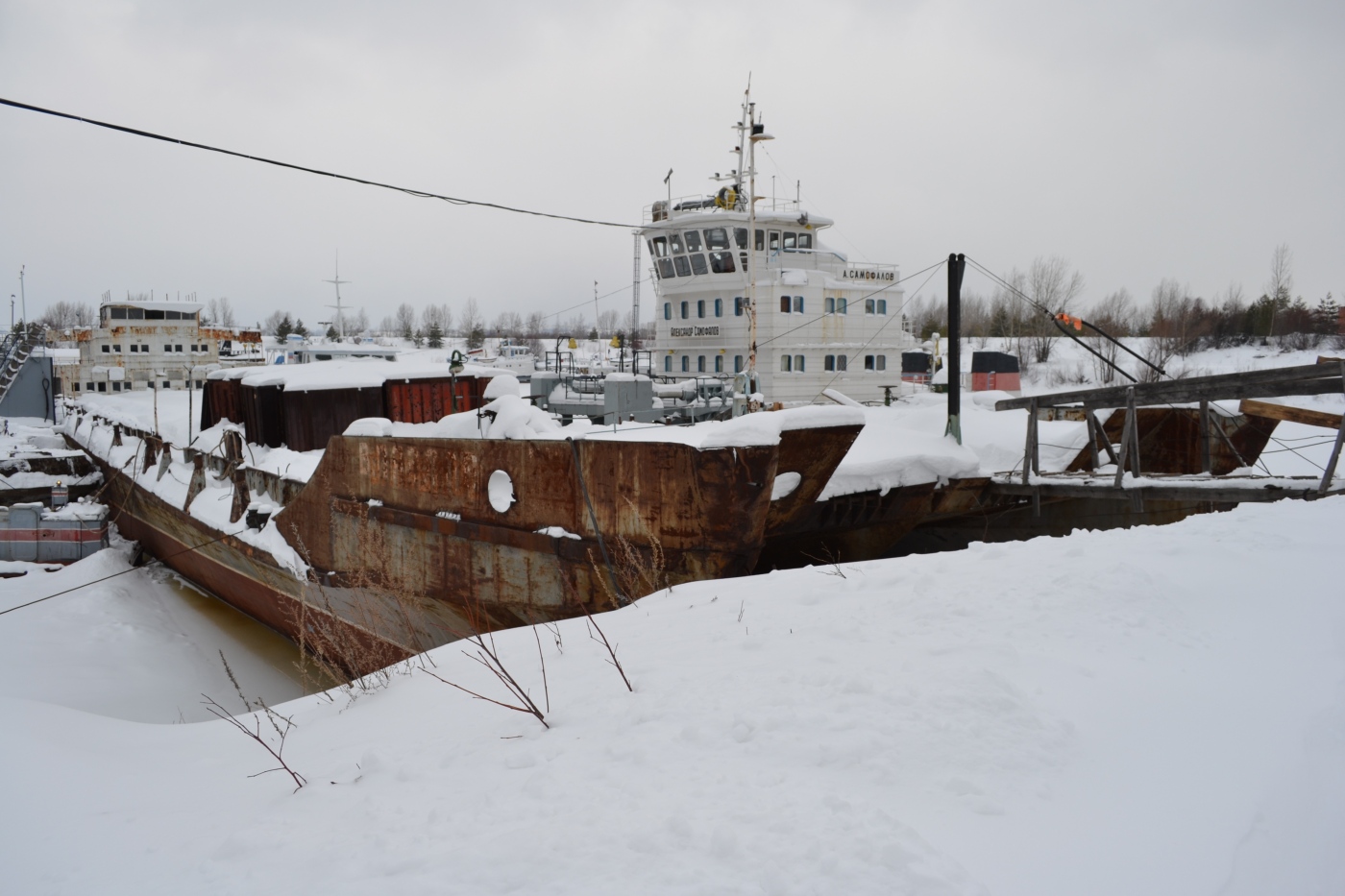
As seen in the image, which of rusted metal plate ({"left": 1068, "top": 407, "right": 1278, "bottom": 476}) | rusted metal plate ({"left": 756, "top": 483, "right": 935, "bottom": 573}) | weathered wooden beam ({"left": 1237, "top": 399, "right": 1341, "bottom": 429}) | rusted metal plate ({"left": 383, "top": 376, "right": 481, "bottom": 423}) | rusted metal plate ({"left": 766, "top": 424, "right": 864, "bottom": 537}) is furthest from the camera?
rusted metal plate ({"left": 383, "top": 376, "right": 481, "bottom": 423})

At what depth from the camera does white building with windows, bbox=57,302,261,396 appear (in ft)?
116

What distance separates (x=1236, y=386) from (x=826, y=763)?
7675 millimetres

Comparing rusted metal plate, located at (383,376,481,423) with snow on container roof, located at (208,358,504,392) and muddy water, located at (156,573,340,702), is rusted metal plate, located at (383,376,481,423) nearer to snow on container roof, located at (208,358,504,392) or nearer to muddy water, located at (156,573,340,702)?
snow on container roof, located at (208,358,504,392)

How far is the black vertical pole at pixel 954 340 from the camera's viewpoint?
31.1 ft

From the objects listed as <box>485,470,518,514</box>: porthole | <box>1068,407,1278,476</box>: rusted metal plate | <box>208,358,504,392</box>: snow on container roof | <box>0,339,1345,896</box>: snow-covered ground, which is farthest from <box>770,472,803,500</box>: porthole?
<box>208,358,504,392</box>: snow on container roof

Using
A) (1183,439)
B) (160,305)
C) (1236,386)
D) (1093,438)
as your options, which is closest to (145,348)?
(160,305)

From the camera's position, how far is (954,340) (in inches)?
388

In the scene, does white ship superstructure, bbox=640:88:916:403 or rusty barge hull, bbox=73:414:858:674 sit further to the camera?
white ship superstructure, bbox=640:88:916:403

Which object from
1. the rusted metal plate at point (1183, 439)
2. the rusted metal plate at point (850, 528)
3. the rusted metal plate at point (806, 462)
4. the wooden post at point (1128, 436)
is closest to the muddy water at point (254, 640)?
the rusted metal plate at point (850, 528)

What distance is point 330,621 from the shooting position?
34.5 feet

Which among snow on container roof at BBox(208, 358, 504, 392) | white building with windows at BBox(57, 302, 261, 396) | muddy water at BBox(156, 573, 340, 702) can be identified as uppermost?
white building with windows at BBox(57, 302, 261, 396)

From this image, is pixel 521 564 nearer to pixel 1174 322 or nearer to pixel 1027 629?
pixel 1027 629

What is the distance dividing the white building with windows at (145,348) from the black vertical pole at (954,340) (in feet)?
116

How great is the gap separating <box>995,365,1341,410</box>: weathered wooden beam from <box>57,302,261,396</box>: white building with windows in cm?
3765
